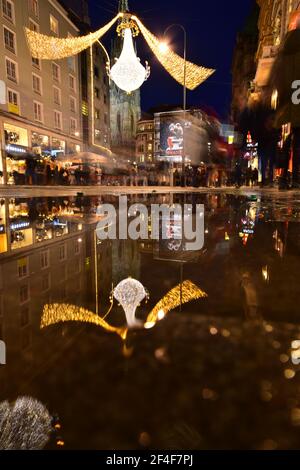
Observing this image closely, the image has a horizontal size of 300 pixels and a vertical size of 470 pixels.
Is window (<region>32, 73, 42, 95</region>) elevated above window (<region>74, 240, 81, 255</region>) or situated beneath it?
elevated above

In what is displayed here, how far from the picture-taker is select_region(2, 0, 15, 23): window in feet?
81.9

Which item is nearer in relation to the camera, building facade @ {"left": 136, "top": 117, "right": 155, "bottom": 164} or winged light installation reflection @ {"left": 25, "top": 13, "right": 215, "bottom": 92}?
winged light installation reflection @ {"left": 25, "top": 13, "right": 215, "bottom": 92}

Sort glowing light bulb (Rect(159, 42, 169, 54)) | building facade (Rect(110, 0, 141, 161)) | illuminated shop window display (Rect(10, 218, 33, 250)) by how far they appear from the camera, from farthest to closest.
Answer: building facade (Rect(110, 0, 141, 161)), glowing light bulb (Rect(159, 42, 169, 54)), illuminated shop window display (Rect(10, 218, 33, 250))

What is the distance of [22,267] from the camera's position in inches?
147

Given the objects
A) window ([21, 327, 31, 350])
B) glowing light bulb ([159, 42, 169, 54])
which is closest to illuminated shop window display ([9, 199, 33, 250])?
window ([21, 327, 31, 350])

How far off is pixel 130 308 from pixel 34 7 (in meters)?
35.9

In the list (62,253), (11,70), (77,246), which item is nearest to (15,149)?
(11,70)

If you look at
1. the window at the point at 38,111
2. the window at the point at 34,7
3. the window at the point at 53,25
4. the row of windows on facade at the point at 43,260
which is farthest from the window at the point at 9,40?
the row of windows on facade at the point at 43,260

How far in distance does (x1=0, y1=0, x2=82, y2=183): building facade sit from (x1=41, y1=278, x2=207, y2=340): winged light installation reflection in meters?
24.4

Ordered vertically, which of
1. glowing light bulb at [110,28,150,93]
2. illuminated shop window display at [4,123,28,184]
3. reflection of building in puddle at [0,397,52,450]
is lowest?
reflection of building in puddle at [0,397,52,450]

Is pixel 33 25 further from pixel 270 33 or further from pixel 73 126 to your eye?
pixel 270 33

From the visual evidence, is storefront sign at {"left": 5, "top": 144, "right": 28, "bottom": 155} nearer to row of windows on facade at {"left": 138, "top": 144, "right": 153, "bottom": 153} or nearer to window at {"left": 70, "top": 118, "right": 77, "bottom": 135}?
window at {"left": 70, "top": 118, "right": 77, "bottom": 135}

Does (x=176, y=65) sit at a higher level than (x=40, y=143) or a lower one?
higher
